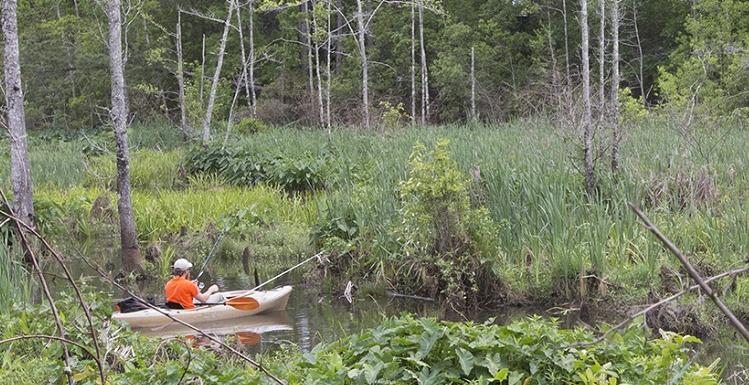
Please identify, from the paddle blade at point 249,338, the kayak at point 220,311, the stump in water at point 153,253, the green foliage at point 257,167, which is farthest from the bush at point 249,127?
the paddle blade at point 249,338

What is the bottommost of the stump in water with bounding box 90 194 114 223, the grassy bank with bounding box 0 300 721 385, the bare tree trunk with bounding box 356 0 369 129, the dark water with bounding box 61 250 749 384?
the dark water with bounding box 61 250 749 384

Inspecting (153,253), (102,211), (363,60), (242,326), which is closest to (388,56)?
(363,60)

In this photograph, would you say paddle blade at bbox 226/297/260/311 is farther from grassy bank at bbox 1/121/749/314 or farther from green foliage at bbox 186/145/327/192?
green foliage at bbox 186/145/327/192

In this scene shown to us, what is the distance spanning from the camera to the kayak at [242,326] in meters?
9.73

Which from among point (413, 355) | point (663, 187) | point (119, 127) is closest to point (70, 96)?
point (119, 127)

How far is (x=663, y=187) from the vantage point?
1193 centimetres

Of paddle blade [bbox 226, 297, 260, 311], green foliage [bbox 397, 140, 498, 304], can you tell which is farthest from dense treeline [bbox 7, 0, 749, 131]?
paddle blade [bbox 226, 297, 260, 311]

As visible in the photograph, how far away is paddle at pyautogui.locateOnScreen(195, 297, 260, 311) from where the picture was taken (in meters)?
10.3

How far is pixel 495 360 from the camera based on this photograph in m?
4.46

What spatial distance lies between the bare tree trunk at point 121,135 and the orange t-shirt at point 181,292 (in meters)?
2.55

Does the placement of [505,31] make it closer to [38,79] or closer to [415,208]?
[38,79]

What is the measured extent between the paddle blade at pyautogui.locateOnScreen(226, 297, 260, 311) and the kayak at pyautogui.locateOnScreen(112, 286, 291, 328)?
0.08ft

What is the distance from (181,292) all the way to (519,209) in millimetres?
4053

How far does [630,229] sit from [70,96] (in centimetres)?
3774
